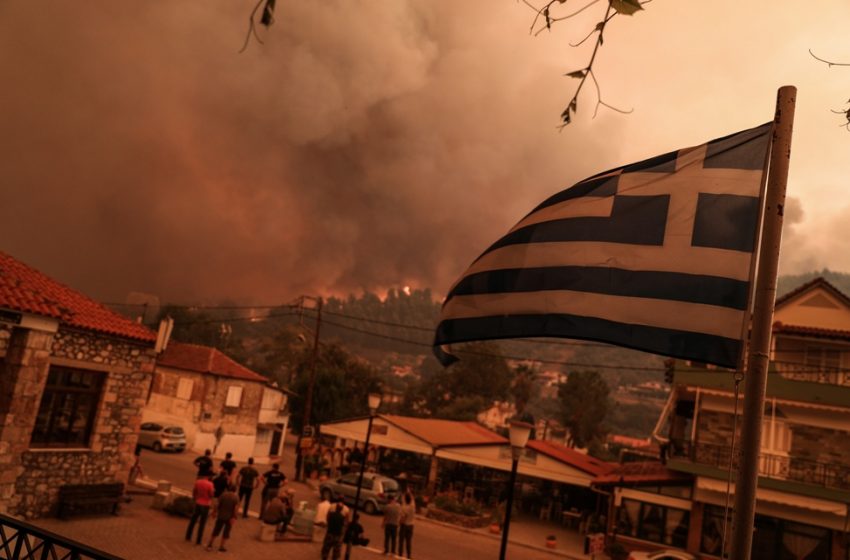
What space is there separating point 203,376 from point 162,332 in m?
20.3

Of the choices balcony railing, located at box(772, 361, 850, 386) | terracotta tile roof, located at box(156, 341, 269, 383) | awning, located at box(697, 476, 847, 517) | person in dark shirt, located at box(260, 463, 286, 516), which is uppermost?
balcony railing, located at box(772, 361, 850, 386)

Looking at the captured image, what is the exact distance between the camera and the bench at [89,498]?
1398cm

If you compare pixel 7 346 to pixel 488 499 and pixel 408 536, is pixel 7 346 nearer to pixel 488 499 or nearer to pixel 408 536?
pixel 408 536

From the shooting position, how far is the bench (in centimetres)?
1398

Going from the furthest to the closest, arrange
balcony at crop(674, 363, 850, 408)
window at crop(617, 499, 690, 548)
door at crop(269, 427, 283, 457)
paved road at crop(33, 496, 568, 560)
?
door at crop(269, 427, 283, 457), window at crop(617, 499, 690, 548), balcony at crop(674, 363, 850, 408), paved road at crop(33, 496, 568, 560)

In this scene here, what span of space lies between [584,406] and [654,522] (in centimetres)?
7094

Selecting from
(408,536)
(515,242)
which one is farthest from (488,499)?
(515,242)

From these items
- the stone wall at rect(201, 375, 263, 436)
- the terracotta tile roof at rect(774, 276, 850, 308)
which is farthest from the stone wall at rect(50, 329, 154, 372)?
the terracotta tile roof at rect(774, 276, 850, 308)

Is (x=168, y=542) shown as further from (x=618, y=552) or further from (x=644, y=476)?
(x=644, y=476)

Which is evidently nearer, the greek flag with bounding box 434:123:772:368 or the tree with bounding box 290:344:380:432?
the greek flag with bounding box 434:123:772:368

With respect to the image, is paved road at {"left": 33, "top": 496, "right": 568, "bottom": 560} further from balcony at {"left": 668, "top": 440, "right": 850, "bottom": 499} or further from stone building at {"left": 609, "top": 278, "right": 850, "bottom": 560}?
balcony at {"left": 668, "top": 440, "right": 850, "bottom": 499}

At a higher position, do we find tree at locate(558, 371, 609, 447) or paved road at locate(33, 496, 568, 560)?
tree at locate(558, 371, 609, 447)

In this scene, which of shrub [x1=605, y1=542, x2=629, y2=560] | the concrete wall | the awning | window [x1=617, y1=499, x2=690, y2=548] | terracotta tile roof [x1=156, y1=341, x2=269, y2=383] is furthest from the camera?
terracotta tile roof [x1=156, y1=341, x2=269, y2=383]

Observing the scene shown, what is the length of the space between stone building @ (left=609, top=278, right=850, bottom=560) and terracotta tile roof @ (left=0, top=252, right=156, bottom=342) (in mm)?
18844
